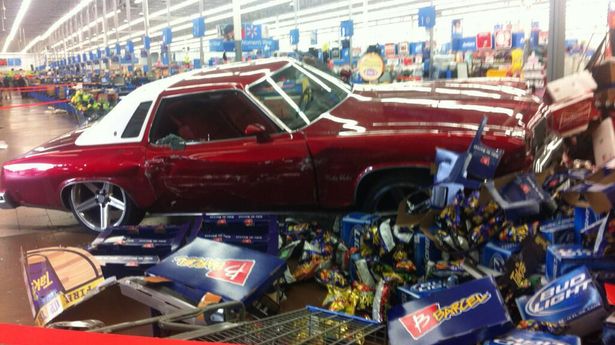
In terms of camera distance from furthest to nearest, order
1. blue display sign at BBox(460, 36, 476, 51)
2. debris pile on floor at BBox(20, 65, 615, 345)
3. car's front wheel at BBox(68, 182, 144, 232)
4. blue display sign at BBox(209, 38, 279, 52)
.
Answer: blue display sign at BBox(460, 36, 476, 51) < blue display sign at BBox(209, 38, 279, 52) < car's front wheel at BBox(68, 182, 144, 232) < debris pile on floor at BBox(20, 65, 615, 345)

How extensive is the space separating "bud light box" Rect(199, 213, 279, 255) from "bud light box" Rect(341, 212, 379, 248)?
500 millimetres

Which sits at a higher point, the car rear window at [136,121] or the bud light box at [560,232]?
the car rear window at [136,121]

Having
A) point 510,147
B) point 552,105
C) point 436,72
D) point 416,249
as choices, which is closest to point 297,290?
point 416,249

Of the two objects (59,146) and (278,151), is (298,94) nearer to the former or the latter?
(278,151)

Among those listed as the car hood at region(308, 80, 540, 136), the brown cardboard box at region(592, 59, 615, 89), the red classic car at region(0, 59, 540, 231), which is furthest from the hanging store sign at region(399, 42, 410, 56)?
Answer: the brown cardboard box at region(592, 59, 615, 89)

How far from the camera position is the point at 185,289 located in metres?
2.71

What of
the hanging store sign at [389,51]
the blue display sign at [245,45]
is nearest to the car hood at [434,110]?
the blue display sign at [245,45]

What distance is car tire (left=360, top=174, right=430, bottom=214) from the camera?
148 inches

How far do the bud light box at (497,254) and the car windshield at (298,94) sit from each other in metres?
1.71

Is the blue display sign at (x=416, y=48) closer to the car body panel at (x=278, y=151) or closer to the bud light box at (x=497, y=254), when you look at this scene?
the car body panel at (x=278, y=151)

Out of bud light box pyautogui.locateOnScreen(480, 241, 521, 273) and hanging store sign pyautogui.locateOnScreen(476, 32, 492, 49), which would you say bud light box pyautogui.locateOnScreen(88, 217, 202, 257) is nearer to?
bud light box pyautogui.locateOnScreen(480, 241, 521, 273)

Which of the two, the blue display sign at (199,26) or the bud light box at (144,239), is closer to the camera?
the bud light box at (144,239)

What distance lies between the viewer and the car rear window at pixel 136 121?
4.50m

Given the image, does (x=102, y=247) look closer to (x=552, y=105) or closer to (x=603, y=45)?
(x=552, y=105)
